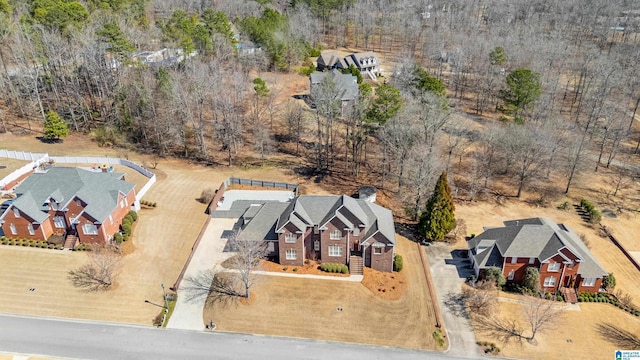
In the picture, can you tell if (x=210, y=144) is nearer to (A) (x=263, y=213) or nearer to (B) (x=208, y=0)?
(A) (x=263, y=213)

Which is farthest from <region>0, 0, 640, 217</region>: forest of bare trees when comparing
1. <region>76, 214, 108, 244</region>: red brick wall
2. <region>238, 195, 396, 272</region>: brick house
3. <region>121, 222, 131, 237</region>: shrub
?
<region>76, 214, 108, 244</region>: red brick wall

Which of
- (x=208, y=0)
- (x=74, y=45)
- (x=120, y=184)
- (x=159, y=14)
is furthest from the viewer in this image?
(x=208, y=0)

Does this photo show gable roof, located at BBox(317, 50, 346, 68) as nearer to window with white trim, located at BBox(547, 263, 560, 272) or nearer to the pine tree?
the pine tree

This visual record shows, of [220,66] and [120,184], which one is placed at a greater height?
[220,66]

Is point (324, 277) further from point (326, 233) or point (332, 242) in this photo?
point (326, 233)

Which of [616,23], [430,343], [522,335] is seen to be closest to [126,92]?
[430,343]

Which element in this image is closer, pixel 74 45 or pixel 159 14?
pixel 74 45

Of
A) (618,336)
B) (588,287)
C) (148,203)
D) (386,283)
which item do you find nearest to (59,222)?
(148,203)

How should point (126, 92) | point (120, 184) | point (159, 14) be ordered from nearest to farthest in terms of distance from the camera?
point (120, 184) → point (126, 92) → point (159, 14)
